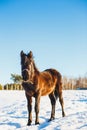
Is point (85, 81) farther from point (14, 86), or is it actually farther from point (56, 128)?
point (56, 128)

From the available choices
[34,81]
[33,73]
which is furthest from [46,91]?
[33,73]

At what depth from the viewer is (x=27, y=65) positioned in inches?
410

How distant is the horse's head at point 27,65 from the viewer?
33.8 feet

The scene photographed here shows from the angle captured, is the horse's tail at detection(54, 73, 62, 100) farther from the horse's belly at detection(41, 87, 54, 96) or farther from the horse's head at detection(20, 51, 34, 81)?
the horse's head at detection(20, 51, 34, 81)

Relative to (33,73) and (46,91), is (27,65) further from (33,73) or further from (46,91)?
(46,91)

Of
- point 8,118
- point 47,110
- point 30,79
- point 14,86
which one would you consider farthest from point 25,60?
point 14,86

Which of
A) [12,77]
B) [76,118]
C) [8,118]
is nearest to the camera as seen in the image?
[76,118]

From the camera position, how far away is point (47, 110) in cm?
1423

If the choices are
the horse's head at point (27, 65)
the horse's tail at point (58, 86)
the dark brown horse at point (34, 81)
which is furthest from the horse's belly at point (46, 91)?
the horse's head at point (27, 65)

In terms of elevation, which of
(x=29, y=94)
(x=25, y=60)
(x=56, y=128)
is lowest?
(x=56, y=128)

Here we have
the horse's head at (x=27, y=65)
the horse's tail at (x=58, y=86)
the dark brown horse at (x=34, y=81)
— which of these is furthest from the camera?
the horse's tail at (x=58, y=86)

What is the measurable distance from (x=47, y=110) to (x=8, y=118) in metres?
2.31

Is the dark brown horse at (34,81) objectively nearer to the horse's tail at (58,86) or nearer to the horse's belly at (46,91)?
the horse's belly at (46,91)

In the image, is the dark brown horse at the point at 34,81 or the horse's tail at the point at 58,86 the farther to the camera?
the horse's tail at the point at 58,86
